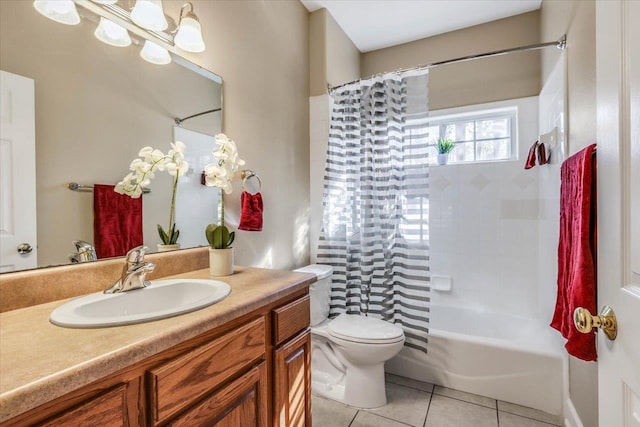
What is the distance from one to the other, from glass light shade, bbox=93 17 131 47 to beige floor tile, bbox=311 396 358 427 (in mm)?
2002

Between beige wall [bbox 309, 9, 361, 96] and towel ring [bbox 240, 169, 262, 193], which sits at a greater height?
beige wall [bbox 309, 9, 361, 96]

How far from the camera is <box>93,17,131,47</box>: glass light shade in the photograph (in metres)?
1.12

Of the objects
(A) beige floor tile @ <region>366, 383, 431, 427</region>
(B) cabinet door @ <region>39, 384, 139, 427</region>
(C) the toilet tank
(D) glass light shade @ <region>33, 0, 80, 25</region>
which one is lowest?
(A) beige floor tile @ <region>366, 383, 431, 427</region>

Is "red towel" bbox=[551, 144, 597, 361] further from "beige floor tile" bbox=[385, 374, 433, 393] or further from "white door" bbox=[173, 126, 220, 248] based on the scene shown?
"white door" bbox=[173, 126, 220, 248]

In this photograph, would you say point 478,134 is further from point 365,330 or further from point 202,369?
point 202,369

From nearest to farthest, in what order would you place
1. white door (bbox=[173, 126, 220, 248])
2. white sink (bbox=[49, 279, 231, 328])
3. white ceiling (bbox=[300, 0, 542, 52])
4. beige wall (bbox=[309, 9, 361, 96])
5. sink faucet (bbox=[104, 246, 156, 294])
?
white sink (bbox=[49, 279, 231, 328]), sink faucet (bbox=[104, 246, 156, 294]), white door (bbox=[173, 126, 220, 248]), white ceiling (bbox=[300, 0, 542, 52]), beige wall (bbox=[309, 9, 361, 96])

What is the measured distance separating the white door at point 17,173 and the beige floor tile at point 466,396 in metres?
2.18

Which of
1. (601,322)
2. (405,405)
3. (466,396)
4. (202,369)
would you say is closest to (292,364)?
(202,369)

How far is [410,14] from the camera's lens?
2.38 metres

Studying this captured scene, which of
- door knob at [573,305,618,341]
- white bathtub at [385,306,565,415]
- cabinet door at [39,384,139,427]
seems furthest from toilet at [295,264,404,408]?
cabinet door at [39,384,139,427]

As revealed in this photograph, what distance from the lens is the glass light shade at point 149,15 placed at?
3.84 feet

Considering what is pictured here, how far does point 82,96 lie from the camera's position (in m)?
1.06

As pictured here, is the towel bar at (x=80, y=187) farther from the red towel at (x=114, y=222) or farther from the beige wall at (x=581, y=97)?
the beige wall at (x=581, y=97)

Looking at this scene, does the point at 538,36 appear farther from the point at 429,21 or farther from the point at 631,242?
the point at 631,242
